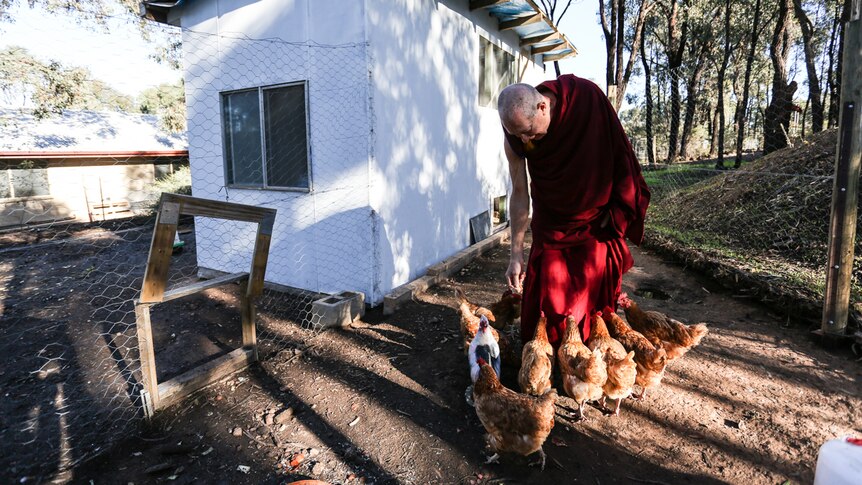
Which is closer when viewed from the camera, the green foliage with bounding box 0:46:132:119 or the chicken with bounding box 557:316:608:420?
the chicken with bounding box 557:316:608:420

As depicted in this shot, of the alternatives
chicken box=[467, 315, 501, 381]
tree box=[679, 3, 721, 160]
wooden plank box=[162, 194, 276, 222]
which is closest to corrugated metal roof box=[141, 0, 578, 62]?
wooden plank box=[162, 194, 276, 222]

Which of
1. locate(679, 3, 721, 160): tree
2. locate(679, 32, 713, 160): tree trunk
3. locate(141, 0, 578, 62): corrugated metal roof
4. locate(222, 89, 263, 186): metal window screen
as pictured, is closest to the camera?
locate(222, 89, 263, 186): metal window screen

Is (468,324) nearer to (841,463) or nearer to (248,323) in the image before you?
(248,323)


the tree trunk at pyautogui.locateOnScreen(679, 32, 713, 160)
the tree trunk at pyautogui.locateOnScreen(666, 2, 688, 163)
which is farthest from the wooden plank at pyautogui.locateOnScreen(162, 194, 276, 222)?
the tree trunk at pyautogui.locateOnScreen(679, 32, 713, 160)

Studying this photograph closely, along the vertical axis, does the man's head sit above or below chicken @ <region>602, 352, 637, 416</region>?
above

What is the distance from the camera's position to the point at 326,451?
8.14 ft

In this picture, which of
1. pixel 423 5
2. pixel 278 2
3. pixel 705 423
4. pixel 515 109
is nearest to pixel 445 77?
pixel 423 5

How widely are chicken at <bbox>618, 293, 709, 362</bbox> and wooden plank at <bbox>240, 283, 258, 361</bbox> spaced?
2926 mm

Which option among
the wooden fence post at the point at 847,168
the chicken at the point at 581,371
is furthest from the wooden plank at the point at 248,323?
the wooden fence post at the point at 847,168

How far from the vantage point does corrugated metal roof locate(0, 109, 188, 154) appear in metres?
13.1

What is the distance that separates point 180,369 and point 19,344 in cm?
201

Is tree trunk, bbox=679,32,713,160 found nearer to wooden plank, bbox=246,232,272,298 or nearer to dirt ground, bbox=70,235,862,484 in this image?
dirt ground, bbox=70,235,862,484

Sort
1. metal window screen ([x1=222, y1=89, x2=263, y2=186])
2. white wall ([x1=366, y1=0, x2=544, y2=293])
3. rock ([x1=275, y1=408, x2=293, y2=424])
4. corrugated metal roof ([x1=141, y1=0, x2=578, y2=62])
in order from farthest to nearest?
corrugated metal roof ([x1=141, y1=0, x2=578, y2=62]), metal window screen ([x1=222, y1=89, x2=263, y2=186]), white wall ([x1=366, y1=0, x2=544, y2=293]), rock ([x1=275, y1=408, x2=293, y2=424])

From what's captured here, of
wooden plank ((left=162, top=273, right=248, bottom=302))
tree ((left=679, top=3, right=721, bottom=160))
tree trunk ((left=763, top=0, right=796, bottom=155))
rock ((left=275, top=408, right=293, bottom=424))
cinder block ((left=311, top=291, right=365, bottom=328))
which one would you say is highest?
tree ((left=679, top=3, right=721, bottom=160))
